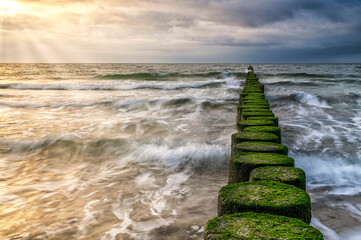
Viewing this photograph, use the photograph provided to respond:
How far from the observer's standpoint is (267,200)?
159 centimetres

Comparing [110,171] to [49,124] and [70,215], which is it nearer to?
[70,215]

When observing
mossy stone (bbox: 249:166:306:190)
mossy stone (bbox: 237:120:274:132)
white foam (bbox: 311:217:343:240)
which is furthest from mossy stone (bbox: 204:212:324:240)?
mossy stone (bbox: 237:120:274:132)

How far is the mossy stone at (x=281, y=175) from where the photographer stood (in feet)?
6.25

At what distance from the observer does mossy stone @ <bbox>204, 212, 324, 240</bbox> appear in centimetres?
130

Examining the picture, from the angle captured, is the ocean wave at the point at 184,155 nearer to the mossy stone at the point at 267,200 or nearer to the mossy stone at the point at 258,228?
the mossy stone at the point at 267,200

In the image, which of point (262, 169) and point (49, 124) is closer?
point (262, 169)

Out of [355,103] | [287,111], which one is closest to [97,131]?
[287,111]

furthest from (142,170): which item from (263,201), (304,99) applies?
(304,99)

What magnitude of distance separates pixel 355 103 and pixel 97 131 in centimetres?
1004

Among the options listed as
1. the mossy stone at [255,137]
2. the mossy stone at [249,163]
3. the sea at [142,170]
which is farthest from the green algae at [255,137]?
the sea at [142,170]

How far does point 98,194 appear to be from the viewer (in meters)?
3.92

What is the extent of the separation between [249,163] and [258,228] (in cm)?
90

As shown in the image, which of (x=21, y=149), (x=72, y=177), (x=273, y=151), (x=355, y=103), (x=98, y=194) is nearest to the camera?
(x=273, y=151)

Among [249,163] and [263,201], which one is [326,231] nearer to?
[249,163]
